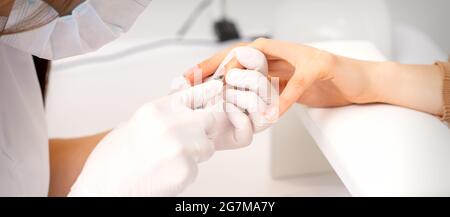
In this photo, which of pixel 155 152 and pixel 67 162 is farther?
pixel 67 162

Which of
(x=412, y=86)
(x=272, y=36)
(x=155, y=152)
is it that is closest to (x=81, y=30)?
(x=155, y=152)

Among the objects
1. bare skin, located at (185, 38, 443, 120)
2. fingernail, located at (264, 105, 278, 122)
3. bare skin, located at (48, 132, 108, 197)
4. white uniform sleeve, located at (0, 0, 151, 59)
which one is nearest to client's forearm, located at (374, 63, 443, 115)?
bare skin, located at (185, 38, 443, 120)

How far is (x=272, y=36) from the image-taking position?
126 cm

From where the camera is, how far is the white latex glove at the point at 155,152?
594 mm

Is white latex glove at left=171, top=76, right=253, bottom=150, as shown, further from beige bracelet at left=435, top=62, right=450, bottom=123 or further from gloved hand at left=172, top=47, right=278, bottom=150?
beige bracelet at left=435, top=62, right=450, bottom=123

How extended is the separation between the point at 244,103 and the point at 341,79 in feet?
0.64

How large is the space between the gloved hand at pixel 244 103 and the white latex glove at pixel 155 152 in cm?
3

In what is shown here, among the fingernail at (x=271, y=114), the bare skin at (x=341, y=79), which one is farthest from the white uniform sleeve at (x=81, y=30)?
the fingernail at (x=271, y=114)

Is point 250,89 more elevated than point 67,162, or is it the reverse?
Result: point 250,89

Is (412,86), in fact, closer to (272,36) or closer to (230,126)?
(230,126)

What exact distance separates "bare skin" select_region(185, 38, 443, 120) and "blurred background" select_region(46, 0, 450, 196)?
89 mm

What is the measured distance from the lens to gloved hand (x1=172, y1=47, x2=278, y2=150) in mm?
671
